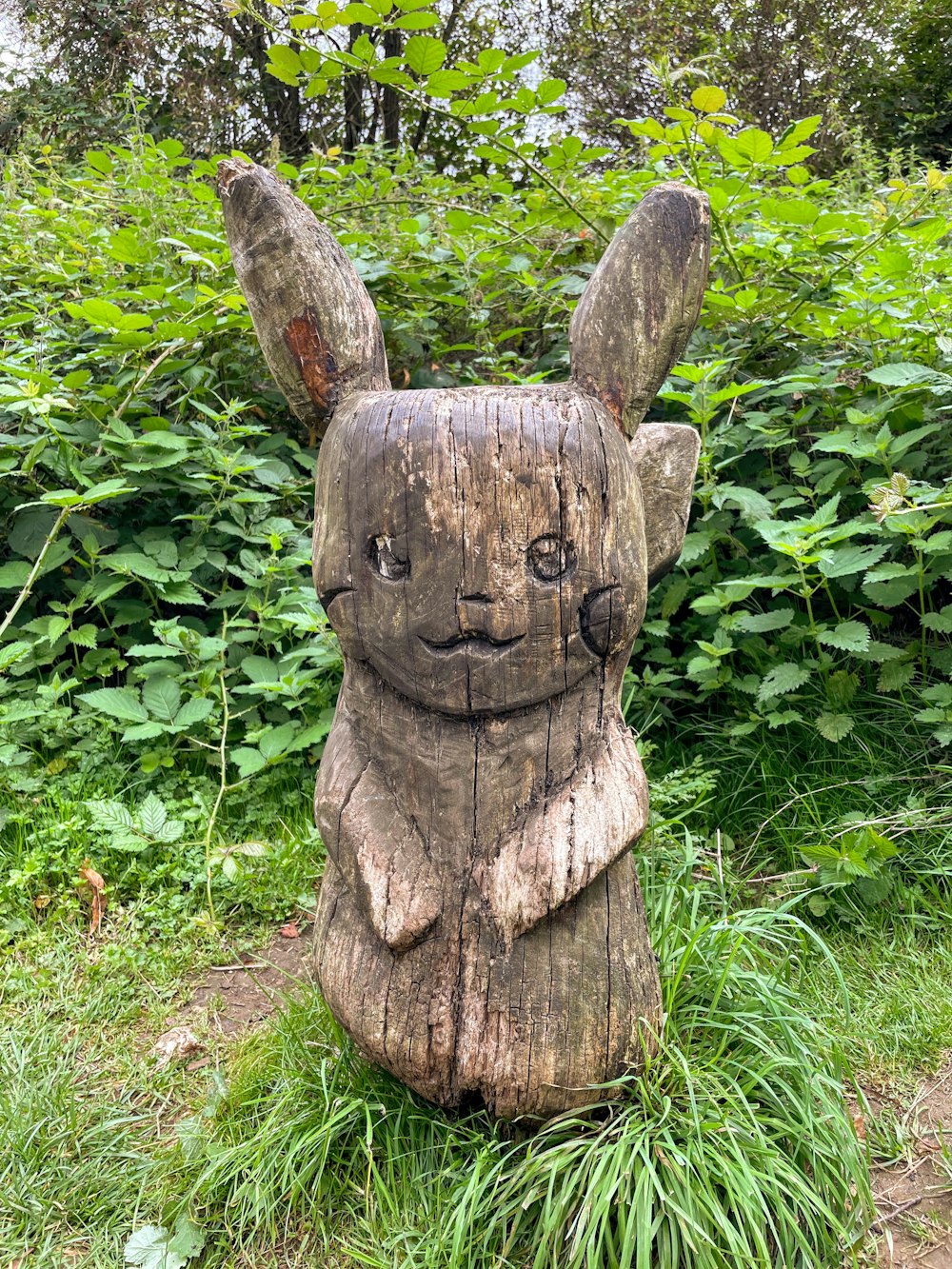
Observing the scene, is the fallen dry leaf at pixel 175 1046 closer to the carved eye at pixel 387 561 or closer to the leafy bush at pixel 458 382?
the leafy bush at pixel 458 382

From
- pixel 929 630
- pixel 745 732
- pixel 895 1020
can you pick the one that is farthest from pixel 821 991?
pixel 929 630

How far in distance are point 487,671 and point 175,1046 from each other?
1530 mm

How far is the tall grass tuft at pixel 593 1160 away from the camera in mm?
1717

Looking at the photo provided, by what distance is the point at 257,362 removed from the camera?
4117 millimetres

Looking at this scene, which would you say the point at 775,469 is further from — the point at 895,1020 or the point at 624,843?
the point at 624,843

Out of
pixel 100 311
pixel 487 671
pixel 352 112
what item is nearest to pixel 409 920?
pixel 487 671

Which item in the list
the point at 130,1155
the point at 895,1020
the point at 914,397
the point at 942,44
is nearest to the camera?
the point at 130,1155

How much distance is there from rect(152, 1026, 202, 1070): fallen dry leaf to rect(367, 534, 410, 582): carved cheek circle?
5.04 ft

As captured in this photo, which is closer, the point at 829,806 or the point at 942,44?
the point at 829,806

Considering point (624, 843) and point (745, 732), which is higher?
point (624, 843)

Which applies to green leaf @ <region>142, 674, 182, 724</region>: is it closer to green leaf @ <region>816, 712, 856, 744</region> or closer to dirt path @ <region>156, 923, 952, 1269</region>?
dirt path @ <region>156, 923, 952, 1269</region>

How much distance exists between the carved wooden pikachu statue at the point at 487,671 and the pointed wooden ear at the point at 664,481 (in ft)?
0.42

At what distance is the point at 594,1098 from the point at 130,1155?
3.62 ft

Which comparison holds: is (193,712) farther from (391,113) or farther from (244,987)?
(391,113)
